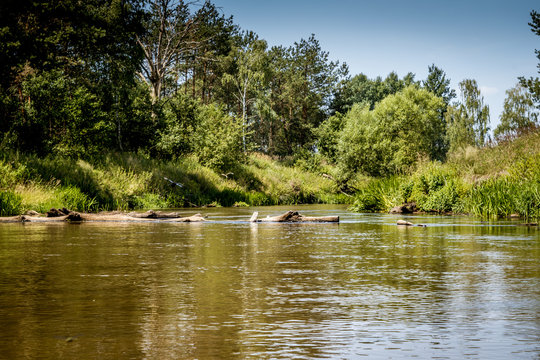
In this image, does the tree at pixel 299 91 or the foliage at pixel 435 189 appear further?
the tree at pixel 299 91

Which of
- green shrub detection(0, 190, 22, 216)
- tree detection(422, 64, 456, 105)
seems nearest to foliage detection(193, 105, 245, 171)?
green shrub detection(0, 190, 22, 216)

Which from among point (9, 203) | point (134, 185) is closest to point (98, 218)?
point (9, 203)

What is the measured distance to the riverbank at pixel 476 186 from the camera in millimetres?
17547

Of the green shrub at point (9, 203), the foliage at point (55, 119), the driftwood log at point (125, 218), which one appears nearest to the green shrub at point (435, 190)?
the driftwood log at point (125, 218)

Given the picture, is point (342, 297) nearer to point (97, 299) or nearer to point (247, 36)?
point (97, 299)

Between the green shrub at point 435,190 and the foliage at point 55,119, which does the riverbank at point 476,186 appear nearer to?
the green shrub at point 435,190

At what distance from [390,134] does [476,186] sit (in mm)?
41977

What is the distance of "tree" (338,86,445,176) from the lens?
4134 cm

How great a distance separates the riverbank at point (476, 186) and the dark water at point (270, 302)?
888 cm

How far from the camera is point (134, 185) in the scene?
28125 mm

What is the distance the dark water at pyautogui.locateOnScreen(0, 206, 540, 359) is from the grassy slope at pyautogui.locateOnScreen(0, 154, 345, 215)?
12486 mm

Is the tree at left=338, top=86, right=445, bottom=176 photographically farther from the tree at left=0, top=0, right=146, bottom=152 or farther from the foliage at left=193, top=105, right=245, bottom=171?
the tree at left=0, top=0, right=146, bottom=152

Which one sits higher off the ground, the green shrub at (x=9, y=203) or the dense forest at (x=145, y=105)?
the dense forest at (x=145, y=105)

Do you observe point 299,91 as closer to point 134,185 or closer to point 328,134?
point 328,134
